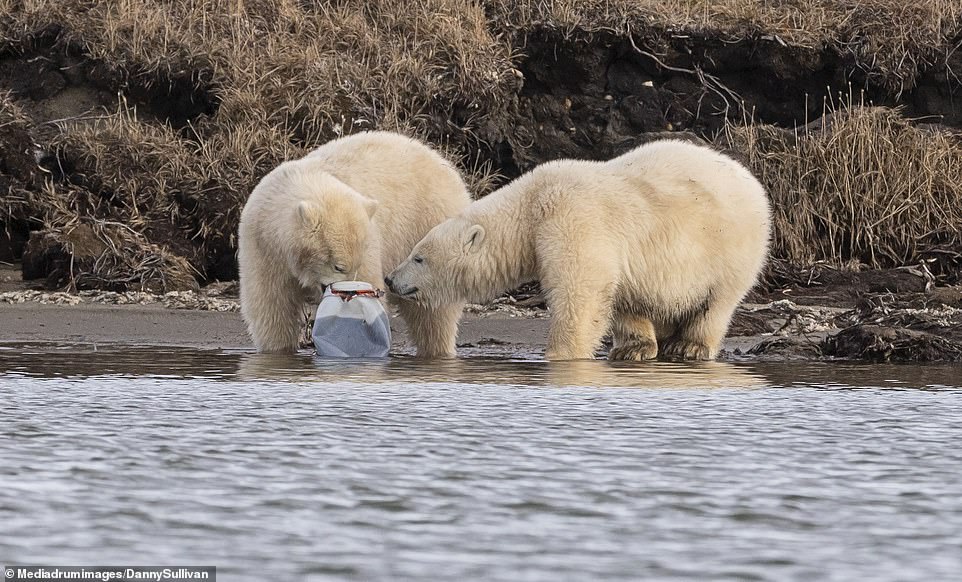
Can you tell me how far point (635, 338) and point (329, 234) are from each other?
1.85 meters

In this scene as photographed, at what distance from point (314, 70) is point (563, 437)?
8459mm

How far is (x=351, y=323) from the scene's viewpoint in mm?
7199

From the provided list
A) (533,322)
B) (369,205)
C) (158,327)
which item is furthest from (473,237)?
→ (158,327)

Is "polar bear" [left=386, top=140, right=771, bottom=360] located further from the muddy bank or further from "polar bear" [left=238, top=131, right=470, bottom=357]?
the muddy bank

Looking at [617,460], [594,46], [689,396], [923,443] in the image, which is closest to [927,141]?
[594,46]

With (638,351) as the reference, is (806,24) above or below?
above

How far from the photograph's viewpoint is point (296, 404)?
17.1 feet

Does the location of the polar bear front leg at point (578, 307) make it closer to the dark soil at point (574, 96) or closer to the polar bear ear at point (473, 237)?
the polar bear ear at point (473, 237)

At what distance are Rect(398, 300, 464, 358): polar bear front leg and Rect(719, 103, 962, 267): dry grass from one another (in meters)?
4.07

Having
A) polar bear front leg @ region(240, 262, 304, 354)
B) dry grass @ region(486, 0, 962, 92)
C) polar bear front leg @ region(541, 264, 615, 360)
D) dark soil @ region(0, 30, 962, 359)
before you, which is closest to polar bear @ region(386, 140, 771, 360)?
polar bear front leg @ region(541, 264, 615, 360)

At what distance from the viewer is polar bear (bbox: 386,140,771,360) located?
6.96m

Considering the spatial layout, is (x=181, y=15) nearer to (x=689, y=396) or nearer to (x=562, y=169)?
(x=562, y=169)

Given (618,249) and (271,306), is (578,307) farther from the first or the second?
(271,306)

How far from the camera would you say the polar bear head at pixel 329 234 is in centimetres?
688
